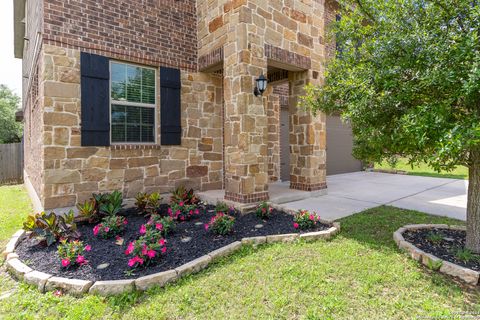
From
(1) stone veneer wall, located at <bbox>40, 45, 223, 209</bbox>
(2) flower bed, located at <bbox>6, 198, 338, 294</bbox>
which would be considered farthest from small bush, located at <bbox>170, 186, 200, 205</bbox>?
(2) flower bed, located at <bbox>6, 198, 338, 294</bbox>

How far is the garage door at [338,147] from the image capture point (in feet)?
33.8

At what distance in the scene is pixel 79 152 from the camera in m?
4.70

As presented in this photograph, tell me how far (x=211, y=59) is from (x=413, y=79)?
3.99 meters

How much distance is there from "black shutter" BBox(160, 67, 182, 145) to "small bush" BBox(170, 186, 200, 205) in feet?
3.49

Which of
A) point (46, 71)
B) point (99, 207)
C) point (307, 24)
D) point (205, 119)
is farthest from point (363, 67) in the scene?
point (46, 71)

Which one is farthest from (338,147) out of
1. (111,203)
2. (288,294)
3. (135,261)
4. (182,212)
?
(135,261)

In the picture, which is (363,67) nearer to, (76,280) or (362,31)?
(362,31)

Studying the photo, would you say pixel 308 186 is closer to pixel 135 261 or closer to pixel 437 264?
pixel 437 264

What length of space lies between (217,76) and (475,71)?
5.12m

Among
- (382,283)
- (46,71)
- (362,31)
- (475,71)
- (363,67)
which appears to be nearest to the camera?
(475,71)

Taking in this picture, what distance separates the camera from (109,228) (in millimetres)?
3850

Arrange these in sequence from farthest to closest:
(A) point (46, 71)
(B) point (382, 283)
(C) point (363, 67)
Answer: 1. (A) point (46, 71)
2. (C) point (363, 67)
3. (B) point (382, 283)

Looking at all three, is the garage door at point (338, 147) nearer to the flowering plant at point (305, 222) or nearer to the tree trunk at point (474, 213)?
the flowering plant at point (305, 222)

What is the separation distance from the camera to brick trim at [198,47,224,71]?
5.42 m
